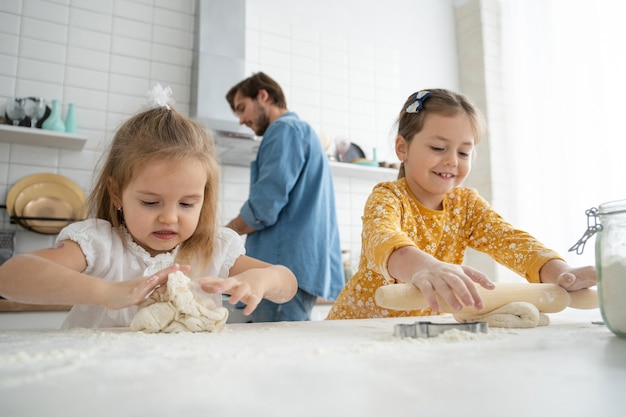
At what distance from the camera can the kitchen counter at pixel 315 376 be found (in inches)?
12.0

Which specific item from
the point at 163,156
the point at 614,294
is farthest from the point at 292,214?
the point at 614,294

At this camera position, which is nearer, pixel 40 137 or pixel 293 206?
pixel 293 206

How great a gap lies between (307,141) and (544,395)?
155 cm

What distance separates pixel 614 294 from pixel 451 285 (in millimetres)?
195

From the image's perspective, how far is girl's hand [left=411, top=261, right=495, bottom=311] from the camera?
0.65 metres

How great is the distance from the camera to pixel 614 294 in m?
0.62

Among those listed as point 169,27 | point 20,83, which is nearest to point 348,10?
point 169,27

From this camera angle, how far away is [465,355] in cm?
48

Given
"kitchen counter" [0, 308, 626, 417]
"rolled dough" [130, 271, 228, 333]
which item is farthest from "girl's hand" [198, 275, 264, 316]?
"kitchen counter" [0, 308, 626, 417]

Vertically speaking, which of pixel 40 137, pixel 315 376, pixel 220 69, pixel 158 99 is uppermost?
pixel 220 69

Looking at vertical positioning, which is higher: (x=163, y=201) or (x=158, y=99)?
(x=158, y=99)

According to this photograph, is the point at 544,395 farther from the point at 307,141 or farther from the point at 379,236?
the point at 307,141

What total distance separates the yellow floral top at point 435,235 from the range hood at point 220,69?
143 centimetres

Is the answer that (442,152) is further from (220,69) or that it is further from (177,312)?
(220,69)
